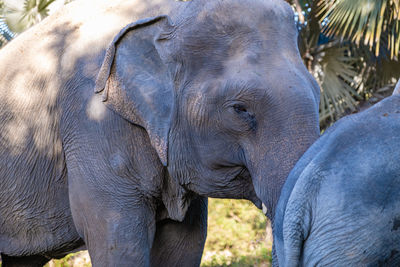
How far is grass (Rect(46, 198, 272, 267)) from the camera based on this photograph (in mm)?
8023

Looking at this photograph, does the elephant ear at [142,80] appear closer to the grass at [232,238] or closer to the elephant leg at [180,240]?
the elephant leg at [180,240]

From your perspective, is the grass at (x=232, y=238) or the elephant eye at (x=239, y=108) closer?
the elephant eye at (x=239, y=108)

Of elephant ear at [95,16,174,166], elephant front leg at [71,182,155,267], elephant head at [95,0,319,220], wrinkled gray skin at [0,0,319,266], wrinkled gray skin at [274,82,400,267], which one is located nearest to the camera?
wrinkled gray skin at [274,82,400,267]

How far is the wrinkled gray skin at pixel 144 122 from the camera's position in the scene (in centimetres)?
332

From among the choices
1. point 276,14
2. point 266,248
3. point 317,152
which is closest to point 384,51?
point 266,248

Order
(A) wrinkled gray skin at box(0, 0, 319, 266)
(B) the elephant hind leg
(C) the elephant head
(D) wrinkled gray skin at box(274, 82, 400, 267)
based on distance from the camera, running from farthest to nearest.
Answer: (B) the elephant hind leg → (A) wrinkled gray skin at box(0, 0, 319, 266) → (C) the elephant head → (D) wrinkled gray skin at box(274, 82, 400, 267)

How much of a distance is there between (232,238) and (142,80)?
6812mm

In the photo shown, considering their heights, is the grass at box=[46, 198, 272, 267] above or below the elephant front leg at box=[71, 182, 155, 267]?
below

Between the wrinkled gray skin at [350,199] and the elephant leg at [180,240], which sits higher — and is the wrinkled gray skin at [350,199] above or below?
above

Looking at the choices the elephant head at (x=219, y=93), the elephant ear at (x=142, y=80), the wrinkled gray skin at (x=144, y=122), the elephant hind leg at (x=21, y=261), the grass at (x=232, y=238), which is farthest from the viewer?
the grass at (x=232, y=238)

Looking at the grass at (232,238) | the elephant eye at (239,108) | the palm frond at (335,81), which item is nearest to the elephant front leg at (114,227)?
the elephant eye at (239,108)

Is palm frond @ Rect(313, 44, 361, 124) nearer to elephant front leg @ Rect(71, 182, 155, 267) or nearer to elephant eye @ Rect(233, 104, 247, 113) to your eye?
elephant front leg @ Rect(71, 182, 155, 267)

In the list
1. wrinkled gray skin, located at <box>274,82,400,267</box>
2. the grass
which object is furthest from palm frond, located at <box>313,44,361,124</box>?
wrinkled gray skin, located at <box>274,82,400,267</box>

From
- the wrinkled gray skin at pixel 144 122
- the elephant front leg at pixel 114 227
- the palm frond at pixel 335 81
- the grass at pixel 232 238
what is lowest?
the grass at pixel 232 238
